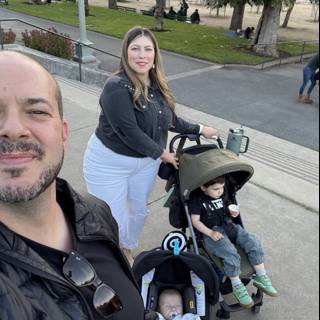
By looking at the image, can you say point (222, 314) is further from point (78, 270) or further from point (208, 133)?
point (78, 270)

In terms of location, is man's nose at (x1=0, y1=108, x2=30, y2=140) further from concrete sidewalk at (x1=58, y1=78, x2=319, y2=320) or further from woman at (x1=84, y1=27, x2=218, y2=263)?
woman at (x1=84, y1=27, x2=218, y2=263)

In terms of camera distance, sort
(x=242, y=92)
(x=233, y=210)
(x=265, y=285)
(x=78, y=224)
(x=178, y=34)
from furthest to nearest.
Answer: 1. (x=178, y=34)
2. (x=242, y=92)
3. (x=233, y=210)
4. (x=265, y=285)
5. (x=78, y=224)

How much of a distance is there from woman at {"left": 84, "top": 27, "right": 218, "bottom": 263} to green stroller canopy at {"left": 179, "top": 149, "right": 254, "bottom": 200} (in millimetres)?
140

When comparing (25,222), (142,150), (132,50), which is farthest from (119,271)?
(132,50)

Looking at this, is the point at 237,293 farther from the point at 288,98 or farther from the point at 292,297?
the point at 288,98

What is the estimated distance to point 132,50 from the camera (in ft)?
9.92

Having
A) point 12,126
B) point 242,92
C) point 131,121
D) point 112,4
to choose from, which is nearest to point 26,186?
point 12,126

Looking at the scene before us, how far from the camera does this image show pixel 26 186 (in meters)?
1.46

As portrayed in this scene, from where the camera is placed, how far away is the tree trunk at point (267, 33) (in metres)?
15.8

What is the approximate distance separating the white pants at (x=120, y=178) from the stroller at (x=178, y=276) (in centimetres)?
55

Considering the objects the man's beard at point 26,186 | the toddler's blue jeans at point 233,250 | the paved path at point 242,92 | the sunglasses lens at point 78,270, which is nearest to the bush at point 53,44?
the paved path at point 242,92

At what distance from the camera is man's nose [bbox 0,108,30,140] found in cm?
148

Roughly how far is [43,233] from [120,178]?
170 centimetres

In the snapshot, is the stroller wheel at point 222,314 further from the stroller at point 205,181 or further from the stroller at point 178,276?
the stroller at point 178,276
